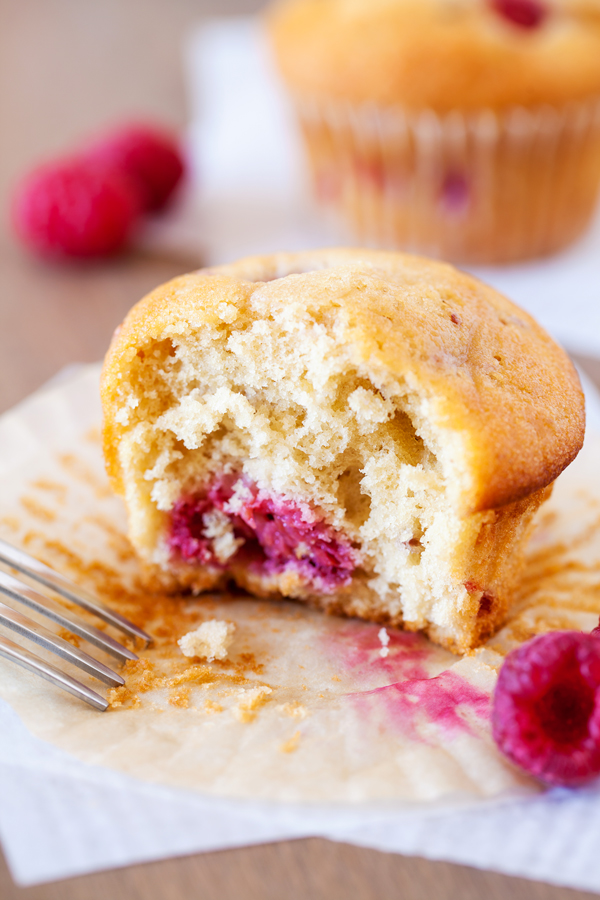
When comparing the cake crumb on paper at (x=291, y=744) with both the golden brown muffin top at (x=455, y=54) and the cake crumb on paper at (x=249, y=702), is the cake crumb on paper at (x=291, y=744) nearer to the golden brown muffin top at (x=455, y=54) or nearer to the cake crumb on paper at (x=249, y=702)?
the cake crumb on paper at (x=249, y=702)

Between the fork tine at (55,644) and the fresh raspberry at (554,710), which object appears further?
the fork tine at (55,644)

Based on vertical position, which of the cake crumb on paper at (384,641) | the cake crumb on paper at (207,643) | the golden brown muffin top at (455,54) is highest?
the golden brown muffin top at (455,54)

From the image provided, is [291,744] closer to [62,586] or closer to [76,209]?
[62,586]

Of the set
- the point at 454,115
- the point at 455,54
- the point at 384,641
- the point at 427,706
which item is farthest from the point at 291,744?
the point at 455,54

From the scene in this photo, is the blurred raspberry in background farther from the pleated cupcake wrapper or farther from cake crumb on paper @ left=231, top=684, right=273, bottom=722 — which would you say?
cake crumb on paper @ left=231, top=684, right=273, bottom=722

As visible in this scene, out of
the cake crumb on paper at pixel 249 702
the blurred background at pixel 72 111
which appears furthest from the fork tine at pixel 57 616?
the blurred background at pixel 72 111

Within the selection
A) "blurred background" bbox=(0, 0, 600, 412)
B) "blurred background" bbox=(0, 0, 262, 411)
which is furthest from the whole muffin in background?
"blurred background" bbox=(0, 0, 262, 411)

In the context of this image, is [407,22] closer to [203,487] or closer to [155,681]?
[203,487]
